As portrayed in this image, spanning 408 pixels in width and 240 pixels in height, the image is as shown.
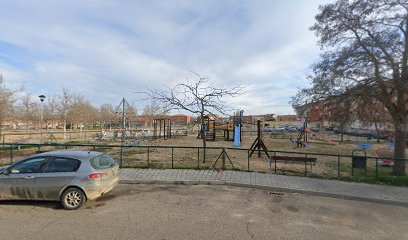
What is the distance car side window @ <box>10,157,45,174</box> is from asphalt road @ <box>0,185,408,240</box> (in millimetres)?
828

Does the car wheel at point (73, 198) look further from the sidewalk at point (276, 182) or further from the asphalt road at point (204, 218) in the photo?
the sidewalk at point (276, 182)

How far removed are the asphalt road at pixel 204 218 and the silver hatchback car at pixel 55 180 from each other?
0.91 ft

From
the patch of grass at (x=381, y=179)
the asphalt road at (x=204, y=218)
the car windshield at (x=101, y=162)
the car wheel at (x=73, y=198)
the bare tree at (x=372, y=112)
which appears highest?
the bare tree at (x=372, y=112)

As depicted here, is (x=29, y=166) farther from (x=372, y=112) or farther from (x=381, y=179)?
(x=372, y=112)

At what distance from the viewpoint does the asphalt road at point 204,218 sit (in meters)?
4.40

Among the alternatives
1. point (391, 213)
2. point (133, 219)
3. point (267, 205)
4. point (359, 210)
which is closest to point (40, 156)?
point (133, 219)

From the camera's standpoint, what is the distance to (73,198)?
5.59 m

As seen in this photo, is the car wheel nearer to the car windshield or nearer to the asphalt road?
the asphalt road

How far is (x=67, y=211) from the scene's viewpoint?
17.7 ft

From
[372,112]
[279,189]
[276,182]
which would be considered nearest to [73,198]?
[279,189]

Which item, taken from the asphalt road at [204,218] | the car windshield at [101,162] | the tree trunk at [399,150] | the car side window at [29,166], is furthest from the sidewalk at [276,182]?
the car side window at [29,166]

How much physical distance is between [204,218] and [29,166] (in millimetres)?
4541

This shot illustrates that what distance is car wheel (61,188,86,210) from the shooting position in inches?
218

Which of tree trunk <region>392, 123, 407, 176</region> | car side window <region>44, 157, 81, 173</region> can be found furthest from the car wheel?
tree trunk <region>392, 123, 407, 176</region>
